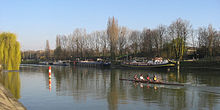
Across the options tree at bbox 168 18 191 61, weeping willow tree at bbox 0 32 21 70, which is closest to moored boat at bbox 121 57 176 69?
tree at bbox 168 18 191 61

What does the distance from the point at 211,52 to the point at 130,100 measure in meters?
61.4

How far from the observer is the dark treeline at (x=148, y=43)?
75500 millimetres

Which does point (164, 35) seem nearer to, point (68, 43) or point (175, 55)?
point (175, 55)

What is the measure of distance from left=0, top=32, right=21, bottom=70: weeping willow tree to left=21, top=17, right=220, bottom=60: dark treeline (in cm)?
4394

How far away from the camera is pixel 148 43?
88.2 m

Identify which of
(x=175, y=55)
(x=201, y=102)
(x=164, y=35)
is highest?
(x=164, y=35)

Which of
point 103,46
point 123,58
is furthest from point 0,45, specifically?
point 123,58

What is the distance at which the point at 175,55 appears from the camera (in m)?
75.3

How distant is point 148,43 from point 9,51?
49848mm

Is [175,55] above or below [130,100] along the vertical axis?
above

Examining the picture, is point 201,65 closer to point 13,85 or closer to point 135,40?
point 135,40

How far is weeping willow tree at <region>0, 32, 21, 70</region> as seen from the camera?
56312mm

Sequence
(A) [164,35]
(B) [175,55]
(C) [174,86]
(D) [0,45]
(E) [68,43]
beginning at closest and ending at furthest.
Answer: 1. (C) [174,86]
2. (D) [0,45]
3. (B) [175,55]
4. (A) [164,35]
5. (E) [68,43]

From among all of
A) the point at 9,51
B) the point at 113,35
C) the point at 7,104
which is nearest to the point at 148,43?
the point at 113,35
